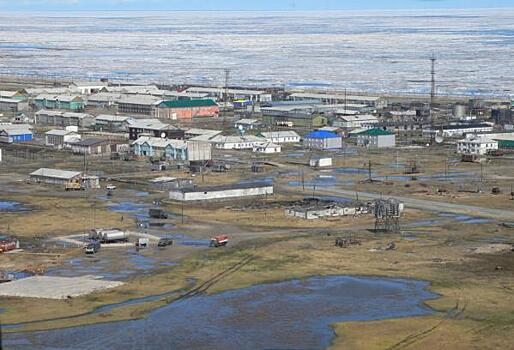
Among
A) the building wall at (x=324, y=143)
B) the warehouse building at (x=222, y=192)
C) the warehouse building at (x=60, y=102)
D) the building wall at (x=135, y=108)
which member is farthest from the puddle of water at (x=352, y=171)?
the warehouse building at (x=60, y=102)

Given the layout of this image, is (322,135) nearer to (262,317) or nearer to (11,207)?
(11,207)

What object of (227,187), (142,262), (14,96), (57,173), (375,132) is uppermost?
(14,96)

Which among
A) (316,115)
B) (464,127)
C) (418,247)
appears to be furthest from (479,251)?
(316,115)

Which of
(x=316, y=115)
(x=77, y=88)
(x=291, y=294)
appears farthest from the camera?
(x=77, y=88)

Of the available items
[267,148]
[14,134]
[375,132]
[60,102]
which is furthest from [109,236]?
[60,102]

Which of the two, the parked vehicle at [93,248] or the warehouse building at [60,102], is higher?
the warehouse building at [60,102]

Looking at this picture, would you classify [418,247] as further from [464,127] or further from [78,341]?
[464,127]

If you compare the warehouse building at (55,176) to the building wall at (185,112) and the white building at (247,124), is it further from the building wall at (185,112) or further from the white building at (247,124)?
the building wall at (185,112)
